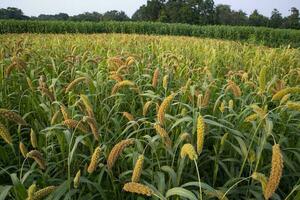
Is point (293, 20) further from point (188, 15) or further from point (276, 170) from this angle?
point (276, 170)

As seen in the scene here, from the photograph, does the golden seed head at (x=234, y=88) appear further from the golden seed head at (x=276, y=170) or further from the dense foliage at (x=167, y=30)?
the dense foliage at (x=167, y=30)

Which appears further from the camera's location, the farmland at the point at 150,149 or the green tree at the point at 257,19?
the green tree at the point at 257,19

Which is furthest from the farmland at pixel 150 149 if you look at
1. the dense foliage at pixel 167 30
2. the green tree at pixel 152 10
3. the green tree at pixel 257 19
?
the green tree at pixel 257 19

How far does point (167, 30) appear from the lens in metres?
27.5

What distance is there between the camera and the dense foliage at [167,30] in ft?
81.8

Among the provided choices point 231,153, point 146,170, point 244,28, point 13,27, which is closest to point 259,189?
point 231,153

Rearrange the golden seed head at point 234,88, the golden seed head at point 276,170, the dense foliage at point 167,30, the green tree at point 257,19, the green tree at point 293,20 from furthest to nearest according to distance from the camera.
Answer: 1. the green tree at point 257,19
2. the green tree at point 293,20
3. the dense foliage at point 167,30
4. the golden seed head at point 234,88
5. the golden seed head at point 276,170

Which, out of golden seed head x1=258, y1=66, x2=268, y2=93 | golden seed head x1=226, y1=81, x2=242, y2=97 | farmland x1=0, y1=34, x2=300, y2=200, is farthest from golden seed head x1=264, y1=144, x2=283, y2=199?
golden seed head x1=226, y1=81, x2=242, y2=97

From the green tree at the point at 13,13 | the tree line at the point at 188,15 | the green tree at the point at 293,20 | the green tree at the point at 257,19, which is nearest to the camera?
the green tree at the point at 13,13

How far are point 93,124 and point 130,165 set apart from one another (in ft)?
2.35

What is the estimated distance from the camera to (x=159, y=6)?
69938 millimetres

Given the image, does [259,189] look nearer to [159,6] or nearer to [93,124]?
[93,124]

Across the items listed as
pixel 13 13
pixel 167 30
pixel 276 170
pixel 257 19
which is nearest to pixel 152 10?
pixel 257 19

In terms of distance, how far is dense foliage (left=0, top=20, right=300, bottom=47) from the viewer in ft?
81.8
